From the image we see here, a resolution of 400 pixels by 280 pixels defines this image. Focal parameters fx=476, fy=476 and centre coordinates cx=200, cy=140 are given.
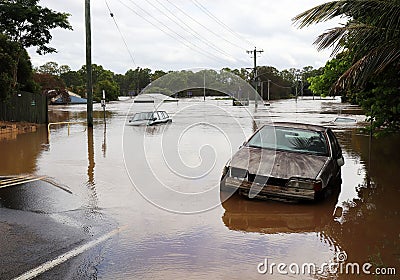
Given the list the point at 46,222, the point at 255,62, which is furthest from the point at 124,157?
the point at 255,62

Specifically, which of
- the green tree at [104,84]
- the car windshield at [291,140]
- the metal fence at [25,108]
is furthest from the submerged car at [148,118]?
the green tree at [104,84]

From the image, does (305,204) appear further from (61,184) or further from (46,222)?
(61,184)

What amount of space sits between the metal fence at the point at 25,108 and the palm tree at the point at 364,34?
1719 centimetres

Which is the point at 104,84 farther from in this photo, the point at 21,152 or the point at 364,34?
the point at 364,34

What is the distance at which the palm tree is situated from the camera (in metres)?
9.54

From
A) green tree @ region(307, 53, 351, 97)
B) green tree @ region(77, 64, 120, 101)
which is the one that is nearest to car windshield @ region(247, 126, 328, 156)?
green tree @ region(307, 53, 351, 97)

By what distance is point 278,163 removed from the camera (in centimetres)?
870

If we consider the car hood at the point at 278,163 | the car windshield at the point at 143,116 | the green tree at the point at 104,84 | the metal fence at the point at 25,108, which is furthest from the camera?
the green tree at the point at 104,84

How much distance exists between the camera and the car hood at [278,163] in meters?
8.40

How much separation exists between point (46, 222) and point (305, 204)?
14.4 ft

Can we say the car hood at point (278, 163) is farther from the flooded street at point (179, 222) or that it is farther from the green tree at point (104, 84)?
the green tree at point (104, 84)

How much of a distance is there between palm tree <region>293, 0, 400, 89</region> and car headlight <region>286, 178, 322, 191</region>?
9.45 feet

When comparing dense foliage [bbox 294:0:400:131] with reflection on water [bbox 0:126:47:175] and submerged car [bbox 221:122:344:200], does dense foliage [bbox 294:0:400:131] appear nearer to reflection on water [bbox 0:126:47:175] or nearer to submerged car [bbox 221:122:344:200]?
submerged car [bbox 221:122:344:200]

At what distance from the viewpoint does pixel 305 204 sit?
8453mm
